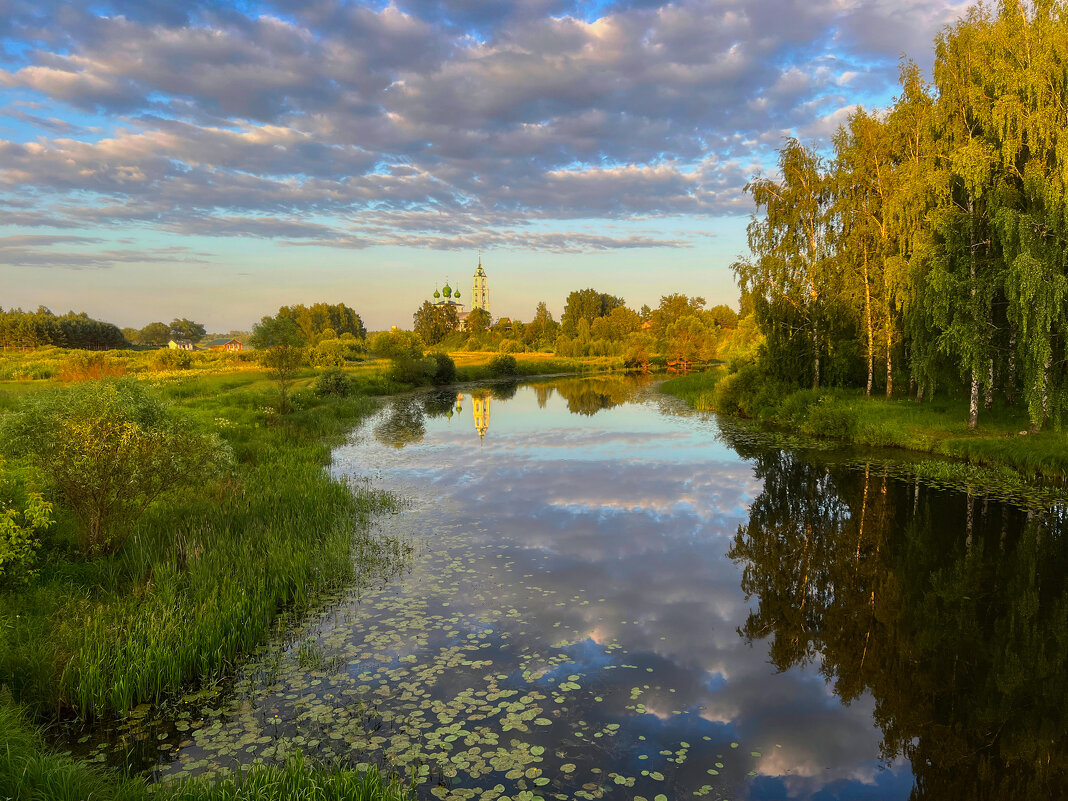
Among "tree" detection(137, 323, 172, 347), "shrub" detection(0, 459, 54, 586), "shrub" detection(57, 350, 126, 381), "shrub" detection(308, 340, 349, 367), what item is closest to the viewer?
"shrub" detection(0, 459, 54, 586)

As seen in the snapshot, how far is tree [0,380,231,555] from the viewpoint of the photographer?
10.4m

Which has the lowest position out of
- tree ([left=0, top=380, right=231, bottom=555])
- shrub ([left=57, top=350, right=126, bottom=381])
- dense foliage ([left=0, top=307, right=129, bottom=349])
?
tree ([left=0, top=380, right=231, bottom=555])

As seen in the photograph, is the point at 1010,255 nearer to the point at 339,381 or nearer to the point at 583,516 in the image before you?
the point at 583,516

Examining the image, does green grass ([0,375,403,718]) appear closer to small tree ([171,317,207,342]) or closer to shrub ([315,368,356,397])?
shrub ([315,368,356,397])

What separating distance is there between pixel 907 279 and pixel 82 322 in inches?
4258

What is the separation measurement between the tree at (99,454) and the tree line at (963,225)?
22571mm

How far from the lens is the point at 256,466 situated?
18.8 metres

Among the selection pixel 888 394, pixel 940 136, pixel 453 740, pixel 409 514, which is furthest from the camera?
pixel 888 394

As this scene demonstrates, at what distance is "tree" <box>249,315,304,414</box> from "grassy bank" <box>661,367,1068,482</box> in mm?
24898

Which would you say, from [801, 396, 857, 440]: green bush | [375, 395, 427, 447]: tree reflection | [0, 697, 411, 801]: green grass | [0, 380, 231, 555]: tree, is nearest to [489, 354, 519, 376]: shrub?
[375, 395, 427, 447]: tree reflection

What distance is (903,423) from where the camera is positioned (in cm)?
2384

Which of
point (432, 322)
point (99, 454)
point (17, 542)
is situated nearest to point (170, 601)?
point (17, 542)

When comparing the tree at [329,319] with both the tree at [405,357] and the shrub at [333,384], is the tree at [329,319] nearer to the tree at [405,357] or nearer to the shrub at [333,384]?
the tree at [405,357]

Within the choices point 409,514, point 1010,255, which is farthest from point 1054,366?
point 409,514
